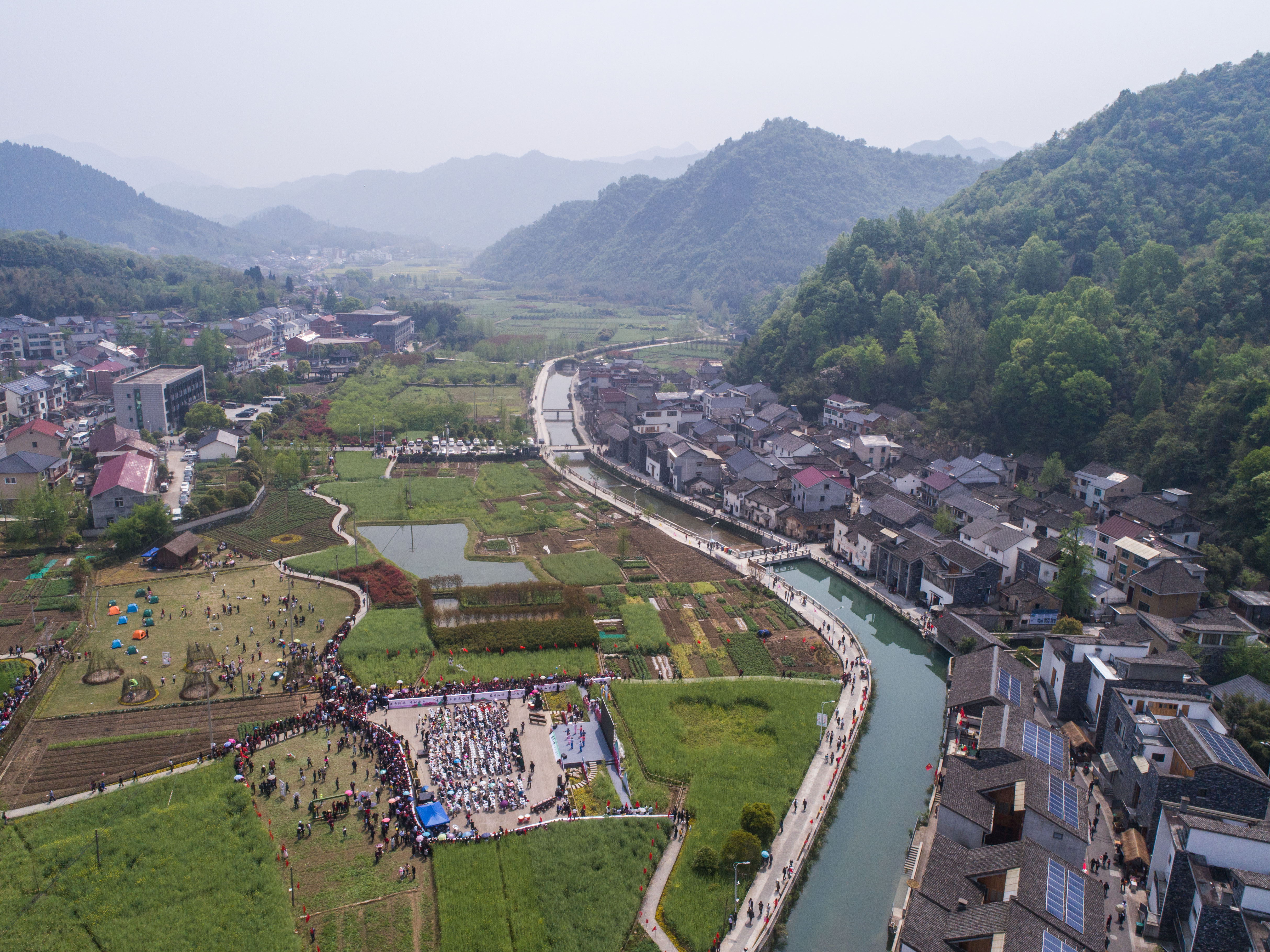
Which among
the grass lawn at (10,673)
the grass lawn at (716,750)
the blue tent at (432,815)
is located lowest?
the grass lawn at (716,750)

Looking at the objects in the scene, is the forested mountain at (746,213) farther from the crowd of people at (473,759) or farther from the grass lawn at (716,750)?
the crowd of people at (473,759)

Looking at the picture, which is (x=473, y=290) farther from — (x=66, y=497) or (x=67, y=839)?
(x=67, y=839)

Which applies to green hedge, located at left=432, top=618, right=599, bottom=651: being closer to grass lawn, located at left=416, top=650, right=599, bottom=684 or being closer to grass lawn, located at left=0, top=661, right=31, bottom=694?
grass lawn, located at left=416, top=650, right=599, bottom=684

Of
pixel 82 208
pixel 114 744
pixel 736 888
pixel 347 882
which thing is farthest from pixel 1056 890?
Answer: pixel 82 208

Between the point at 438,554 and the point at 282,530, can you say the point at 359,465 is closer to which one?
the point at 282,530

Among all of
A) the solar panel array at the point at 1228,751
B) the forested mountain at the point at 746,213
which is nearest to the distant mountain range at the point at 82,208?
the forested mountain at the point at 746,213

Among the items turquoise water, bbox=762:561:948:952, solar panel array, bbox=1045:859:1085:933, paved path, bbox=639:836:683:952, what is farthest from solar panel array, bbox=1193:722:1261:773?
paved path, bbox=639:836:683:952
